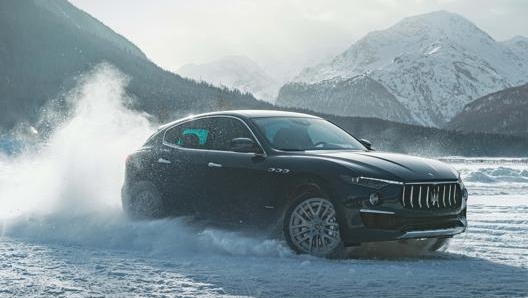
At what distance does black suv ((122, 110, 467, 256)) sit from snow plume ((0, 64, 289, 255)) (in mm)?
260

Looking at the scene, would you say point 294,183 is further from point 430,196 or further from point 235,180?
point 430,196

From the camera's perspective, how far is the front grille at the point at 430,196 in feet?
24.0

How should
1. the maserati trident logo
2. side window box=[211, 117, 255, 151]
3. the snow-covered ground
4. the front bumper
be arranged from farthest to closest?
side window box=[211, 117, 255, 151]
the maserati trident logo
the front bumper
the snow-covered ground

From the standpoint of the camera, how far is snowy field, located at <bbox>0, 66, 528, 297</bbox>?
6102mm

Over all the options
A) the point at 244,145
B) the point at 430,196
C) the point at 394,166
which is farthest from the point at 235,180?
the point at 430,196

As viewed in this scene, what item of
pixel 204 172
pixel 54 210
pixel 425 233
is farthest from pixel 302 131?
pixel 54 210

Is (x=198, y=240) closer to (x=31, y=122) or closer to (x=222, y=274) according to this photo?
(x=222, y=274)

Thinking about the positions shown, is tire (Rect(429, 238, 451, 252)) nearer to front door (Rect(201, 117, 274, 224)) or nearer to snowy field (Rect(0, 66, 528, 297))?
snowy field (Rect(0, 66, 528, 297))

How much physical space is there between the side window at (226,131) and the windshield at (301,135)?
192 mm

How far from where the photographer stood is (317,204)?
765 centimetres

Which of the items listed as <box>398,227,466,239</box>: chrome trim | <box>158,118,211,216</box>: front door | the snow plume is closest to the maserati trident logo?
<box>398,227,466,239</box>: chrome trim

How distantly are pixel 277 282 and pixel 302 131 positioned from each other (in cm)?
268

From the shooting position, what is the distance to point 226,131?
8867 millimetres

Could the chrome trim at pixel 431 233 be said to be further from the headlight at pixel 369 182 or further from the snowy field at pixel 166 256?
the headlight at pixel 369 182
